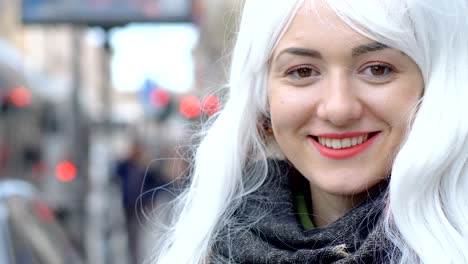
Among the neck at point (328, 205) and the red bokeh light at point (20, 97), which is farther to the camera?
the red bokeh light at point (20, 97)

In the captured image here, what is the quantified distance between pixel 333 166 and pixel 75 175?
31.2ft

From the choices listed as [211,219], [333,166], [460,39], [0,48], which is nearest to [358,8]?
[460,39]

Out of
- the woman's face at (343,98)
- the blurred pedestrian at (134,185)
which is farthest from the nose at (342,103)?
the blurred pedestrian at (134,185)

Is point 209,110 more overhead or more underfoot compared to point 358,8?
more underfoot

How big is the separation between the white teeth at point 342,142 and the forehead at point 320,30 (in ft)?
0.70

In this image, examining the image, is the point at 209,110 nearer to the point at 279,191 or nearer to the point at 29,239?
the point at 279,191

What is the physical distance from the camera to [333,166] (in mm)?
2150

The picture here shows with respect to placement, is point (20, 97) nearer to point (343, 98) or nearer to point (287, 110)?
point (287, 110)

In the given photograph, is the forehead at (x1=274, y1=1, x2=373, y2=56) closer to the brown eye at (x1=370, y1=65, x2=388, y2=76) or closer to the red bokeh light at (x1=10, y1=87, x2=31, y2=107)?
the brown eye at (x1=370, y1=65, x2=388, y2=76)

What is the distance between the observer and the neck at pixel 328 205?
227 cm

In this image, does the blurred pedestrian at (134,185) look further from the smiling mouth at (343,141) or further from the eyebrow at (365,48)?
the eyebrow at (365,48)

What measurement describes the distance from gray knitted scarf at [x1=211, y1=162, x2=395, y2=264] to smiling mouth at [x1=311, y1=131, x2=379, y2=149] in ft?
0.39

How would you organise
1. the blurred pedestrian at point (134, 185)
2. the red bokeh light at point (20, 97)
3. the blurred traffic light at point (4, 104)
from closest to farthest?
1. the blurred pedestrian at point (134, 185)
2. the blurred traffic light at point (4, 104)
3. the red bokeh light at point (20, 97)

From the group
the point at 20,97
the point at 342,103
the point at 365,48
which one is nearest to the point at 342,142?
the point at 342,103
